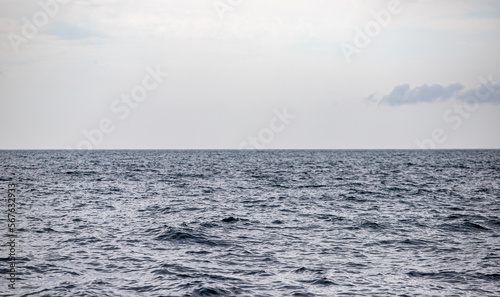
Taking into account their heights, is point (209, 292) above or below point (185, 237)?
below

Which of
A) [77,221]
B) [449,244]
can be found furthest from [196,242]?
[449,244]

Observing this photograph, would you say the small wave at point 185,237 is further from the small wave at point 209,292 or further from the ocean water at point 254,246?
the small wave at point 209,292

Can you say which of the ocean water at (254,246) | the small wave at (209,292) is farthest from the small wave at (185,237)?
the small wave at (209,292)

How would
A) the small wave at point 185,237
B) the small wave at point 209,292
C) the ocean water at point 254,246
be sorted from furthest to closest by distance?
the small wave at point 185,237
the ocean water at point 254,246
the small wave at point 209,292

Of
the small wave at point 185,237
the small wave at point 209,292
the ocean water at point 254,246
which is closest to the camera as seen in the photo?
the small wave at point 209,292

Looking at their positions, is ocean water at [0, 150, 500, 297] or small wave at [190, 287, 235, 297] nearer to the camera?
small wave at [190, 287, 235, 297]

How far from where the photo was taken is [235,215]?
29828 millimetres

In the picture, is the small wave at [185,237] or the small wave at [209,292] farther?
the small wave at [185,237]

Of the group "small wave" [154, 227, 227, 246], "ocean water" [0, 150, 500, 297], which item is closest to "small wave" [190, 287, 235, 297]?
"ocean water" [0, 150, 500, 297]

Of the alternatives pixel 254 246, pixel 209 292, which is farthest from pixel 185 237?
pixel 209 292

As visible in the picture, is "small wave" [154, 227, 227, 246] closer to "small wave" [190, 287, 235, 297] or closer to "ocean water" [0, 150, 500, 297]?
"ocean water" [0, 150, 500, 297]

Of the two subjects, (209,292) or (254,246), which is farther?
(254,246)

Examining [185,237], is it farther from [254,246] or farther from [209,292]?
[209,292]

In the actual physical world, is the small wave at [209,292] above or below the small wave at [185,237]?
below
